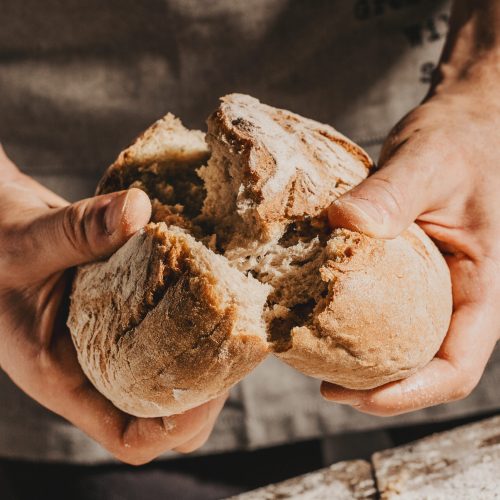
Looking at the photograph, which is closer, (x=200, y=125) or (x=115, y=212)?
(x=115, y=212)

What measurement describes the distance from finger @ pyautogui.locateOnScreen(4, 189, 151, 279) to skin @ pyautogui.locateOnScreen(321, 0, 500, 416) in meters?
0.45

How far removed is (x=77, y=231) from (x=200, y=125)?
2.94 ft

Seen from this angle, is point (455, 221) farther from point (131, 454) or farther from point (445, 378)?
point (131, 454)

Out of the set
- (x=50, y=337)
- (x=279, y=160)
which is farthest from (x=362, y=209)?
(x=50, y=337)

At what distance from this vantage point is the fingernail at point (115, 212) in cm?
119

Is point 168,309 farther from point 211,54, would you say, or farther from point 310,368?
point 211,54

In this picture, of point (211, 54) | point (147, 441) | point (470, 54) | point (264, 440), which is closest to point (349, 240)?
point (147, 441)

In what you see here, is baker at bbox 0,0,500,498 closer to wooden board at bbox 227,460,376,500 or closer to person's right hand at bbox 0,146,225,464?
person's right hand at bbox 0,146,225,464

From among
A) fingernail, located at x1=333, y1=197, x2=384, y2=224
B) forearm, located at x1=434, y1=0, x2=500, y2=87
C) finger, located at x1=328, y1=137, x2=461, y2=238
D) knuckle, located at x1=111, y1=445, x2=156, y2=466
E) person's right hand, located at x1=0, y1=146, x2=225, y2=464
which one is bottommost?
knuckle, located at x1=111, y1=445, x2=156, y2=466

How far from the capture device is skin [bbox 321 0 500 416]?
130cm

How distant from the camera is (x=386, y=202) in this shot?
1176 mm

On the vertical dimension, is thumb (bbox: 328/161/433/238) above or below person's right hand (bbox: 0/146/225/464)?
above

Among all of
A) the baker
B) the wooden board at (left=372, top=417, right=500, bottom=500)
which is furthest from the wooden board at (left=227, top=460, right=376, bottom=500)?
the baker

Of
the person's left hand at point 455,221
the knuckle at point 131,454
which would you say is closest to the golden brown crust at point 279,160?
the person's left hand at point 455,221
